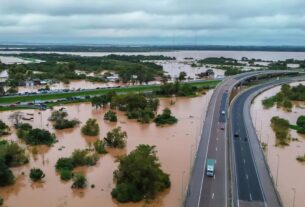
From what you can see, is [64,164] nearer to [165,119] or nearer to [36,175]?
[36,175]

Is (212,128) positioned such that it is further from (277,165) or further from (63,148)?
(63,148)

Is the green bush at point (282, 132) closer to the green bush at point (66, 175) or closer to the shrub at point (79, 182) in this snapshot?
the shrub at point (79, 182)

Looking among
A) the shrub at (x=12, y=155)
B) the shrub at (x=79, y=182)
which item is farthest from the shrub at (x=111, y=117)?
the shrub at (x=79, y=182)

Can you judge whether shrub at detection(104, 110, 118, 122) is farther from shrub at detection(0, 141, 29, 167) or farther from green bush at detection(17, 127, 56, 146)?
shrub at detection(0, 141, 29, 167)

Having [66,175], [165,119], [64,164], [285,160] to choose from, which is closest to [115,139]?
[64,164]

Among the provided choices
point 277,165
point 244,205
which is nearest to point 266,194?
point 244,205

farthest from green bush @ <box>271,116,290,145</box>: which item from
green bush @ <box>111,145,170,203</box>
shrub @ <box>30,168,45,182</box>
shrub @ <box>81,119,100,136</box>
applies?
shrub @ <box>30,168,45,182</box>
